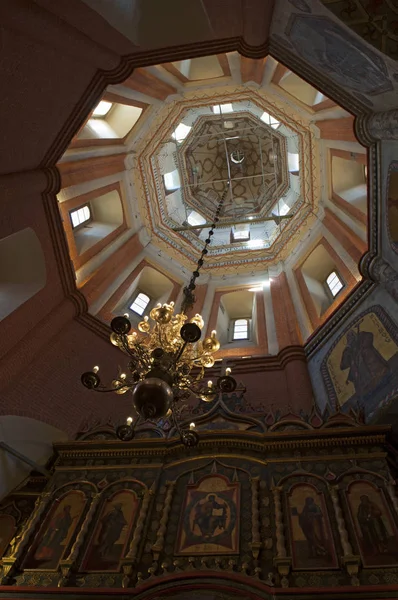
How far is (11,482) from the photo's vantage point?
7.91m

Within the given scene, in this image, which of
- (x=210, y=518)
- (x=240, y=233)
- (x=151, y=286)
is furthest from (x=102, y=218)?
(x=210, y=518)

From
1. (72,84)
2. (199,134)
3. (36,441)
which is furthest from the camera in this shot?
(199,134)

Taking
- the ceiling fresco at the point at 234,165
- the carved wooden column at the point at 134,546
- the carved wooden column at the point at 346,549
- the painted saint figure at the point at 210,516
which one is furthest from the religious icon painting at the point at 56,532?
the ceiling fresco at the point at 234,165

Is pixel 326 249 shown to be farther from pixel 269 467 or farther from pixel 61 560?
pixel 61 560

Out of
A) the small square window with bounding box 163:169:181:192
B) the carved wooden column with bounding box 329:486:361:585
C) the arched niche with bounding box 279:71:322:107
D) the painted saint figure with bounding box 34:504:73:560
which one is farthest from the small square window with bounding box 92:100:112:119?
the carved wooden column with bounding box 329:486:361:585

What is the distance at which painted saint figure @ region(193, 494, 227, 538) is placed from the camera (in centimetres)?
545

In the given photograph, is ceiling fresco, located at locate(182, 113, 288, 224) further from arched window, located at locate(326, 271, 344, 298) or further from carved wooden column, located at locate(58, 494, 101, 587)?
carved wooden column, located at locate(58, 494, 101, 587)

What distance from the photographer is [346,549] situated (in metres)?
4.77

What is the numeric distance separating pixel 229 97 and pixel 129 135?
11.6ft

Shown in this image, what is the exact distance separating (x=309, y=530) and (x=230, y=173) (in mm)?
15048

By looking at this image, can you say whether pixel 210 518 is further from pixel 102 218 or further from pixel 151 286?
pixel 102 218

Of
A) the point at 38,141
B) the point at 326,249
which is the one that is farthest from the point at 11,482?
the point at 326,249

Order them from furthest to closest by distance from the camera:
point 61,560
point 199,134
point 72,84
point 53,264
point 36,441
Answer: point 199,134 → point 53,264 → point 36,441 → point 72,84 → point 61,560

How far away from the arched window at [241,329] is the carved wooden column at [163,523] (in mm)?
7431
